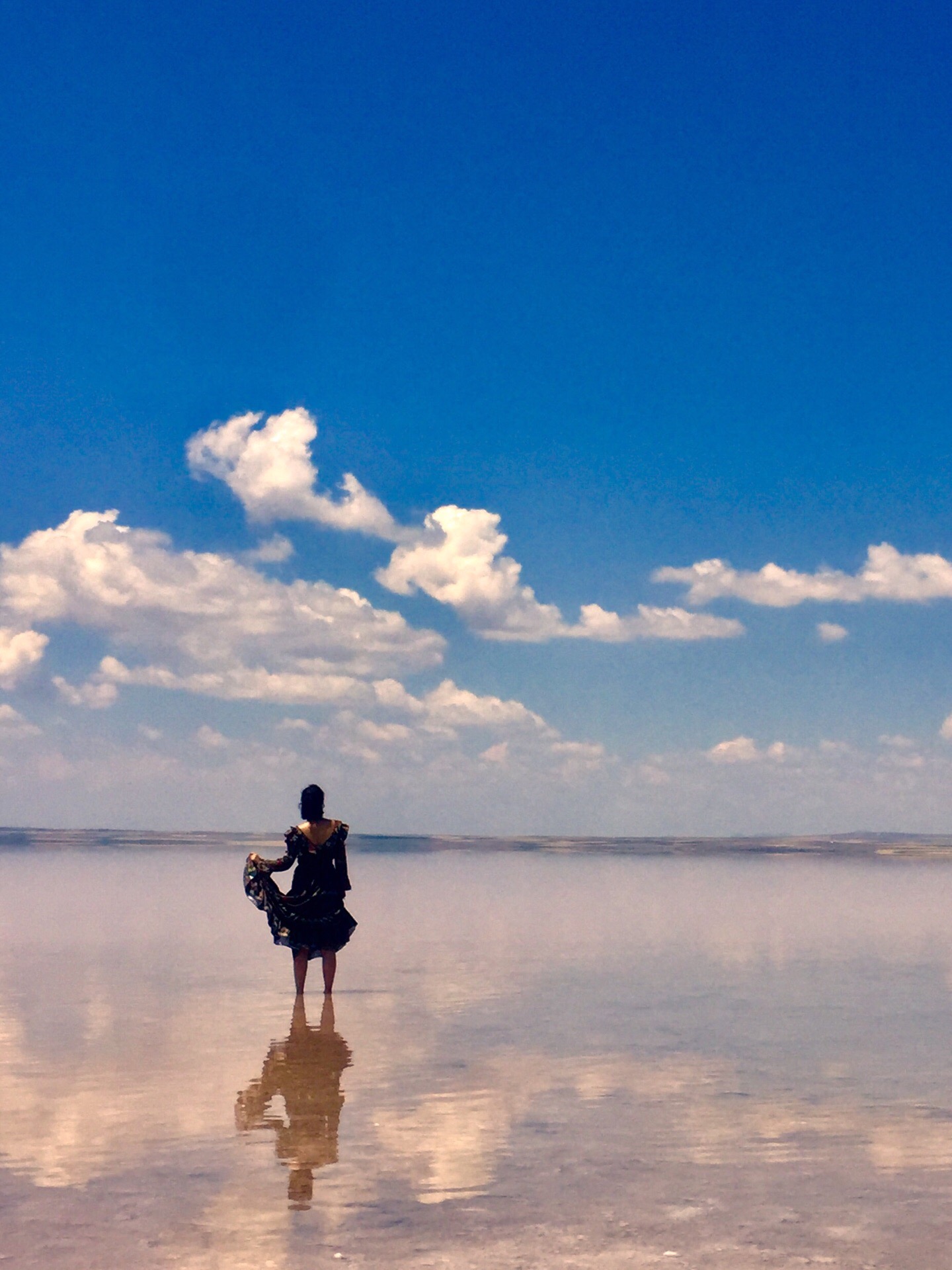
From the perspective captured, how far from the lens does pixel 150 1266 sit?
213 inches

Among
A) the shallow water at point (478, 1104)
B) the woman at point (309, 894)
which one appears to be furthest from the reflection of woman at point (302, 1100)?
the woman at point (309, 894)

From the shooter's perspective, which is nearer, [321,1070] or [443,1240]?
[443,1240]

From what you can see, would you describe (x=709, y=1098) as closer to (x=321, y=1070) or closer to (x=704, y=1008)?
(x=321, y=1070)

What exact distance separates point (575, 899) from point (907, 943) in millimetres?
11706

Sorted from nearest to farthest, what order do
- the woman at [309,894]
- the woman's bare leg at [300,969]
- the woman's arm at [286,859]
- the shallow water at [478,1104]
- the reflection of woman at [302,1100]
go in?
the shallow water at [478,1104], the reflection of woman at [302,1100], the woman's bare leg at [300,969], the woman at [309,894], the woman's arm at [286,859]

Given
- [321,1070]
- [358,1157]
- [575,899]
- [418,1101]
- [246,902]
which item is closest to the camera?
[358,1157]

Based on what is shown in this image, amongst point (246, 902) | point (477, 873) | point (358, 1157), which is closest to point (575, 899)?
point (246, 902)

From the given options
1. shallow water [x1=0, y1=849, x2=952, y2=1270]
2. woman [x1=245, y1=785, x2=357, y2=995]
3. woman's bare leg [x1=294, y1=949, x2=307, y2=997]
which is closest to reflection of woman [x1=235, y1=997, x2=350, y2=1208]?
shallow water [x1=0, y1=849, x2=952, y2=1270]

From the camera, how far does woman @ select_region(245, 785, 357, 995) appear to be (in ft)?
44.5

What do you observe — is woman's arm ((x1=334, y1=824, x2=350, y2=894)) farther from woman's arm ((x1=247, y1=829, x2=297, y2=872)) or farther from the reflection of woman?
the reflection of woman

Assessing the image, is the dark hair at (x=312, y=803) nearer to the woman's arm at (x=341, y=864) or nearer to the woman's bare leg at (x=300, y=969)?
the woman's arm at (x=341, y=864)

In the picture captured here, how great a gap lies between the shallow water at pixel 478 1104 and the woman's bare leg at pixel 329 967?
23 centimetres

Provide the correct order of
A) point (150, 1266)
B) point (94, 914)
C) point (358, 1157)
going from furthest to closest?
→ point (94, 914) → point (358, 1157) → point (150, 1266)

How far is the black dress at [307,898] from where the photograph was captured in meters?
13.6
